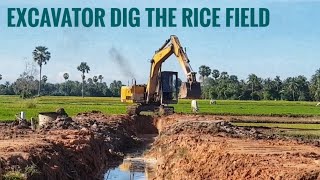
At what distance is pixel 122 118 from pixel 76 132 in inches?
716

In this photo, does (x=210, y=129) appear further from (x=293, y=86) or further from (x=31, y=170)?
(x=293, y=86)

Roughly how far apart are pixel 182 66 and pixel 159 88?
7.77m

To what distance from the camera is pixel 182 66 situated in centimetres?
3950

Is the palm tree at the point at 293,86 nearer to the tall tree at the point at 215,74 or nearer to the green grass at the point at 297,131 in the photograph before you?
the tall tree at the point at 215,74

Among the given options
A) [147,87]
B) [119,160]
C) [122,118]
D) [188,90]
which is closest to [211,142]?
[119,160]

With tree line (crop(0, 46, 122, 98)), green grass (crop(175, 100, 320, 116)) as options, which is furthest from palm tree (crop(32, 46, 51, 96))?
green grass (crop(175, 100, 320, 116))

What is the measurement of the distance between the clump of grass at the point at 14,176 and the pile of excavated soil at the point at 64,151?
0.14m

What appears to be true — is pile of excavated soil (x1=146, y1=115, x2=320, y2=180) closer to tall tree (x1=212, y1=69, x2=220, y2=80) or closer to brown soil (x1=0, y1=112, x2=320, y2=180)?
brown soil (x1=0, y1=112, x2=320, y2=180)

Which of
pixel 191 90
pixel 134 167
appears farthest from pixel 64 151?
pixel 191 90

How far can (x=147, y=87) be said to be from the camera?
48.6m

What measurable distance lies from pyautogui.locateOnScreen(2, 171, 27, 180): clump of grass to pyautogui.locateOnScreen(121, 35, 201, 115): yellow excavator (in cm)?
2462

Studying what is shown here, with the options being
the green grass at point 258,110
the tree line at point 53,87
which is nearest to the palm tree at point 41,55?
the tree line at point 53,87

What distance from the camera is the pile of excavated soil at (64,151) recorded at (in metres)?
15.7

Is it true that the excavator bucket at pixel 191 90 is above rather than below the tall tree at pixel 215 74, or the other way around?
below
